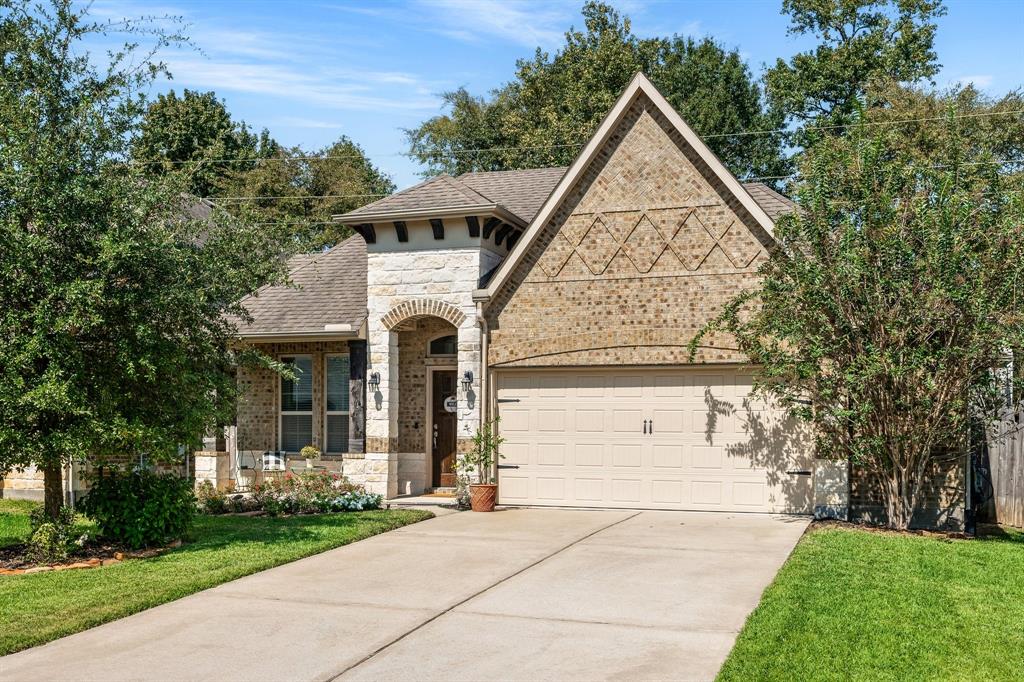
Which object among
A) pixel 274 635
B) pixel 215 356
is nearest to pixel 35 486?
A: pixel 215 356

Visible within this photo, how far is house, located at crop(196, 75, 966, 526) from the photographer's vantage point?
50.7 feet

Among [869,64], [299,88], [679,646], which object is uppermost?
[869,64]

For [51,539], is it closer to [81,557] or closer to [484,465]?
[81,557]

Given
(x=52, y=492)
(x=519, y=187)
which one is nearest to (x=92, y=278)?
(x=52, y=492)

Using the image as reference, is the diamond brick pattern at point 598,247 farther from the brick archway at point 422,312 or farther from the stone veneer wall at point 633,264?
the brick archway at point 422,312

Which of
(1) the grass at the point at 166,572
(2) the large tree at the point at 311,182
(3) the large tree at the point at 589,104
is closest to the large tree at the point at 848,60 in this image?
(3) the large tree at the point at 589,104

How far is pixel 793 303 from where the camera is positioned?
44.7 feet

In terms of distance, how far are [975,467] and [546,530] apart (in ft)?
21.1

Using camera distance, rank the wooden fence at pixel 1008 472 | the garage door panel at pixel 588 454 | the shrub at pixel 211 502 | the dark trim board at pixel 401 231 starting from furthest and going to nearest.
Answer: the dark trim board at pixel 401 231, the garage door panel at pixel 588 454, the shrub at pixel 211 502, the wooden fence at pixel 1008 472

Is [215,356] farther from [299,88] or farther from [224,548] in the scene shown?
[299,88]

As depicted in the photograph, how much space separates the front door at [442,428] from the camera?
1869cm

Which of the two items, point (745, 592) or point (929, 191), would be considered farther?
point (929, 191)

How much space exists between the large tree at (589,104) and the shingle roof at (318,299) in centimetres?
1549

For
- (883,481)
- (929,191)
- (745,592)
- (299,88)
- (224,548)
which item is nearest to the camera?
(745,592)
